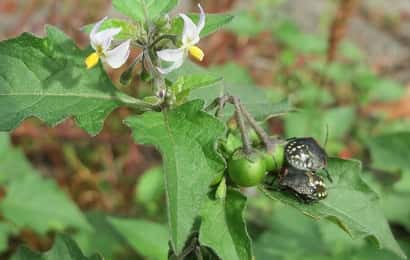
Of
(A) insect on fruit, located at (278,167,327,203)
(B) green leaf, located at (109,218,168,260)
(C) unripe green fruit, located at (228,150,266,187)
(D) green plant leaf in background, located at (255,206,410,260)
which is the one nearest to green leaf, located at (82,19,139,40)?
(C) unripe green fruit, located at (228,150,266,187)

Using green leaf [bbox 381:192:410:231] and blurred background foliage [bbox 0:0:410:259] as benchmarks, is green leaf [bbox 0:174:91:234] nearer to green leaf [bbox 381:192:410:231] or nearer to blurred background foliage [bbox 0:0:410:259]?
blurred background foliage [bbox 0:0:410:259]

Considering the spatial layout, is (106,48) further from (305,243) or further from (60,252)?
(305,243)

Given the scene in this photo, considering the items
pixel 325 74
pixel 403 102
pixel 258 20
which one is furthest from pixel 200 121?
pixel 403 102

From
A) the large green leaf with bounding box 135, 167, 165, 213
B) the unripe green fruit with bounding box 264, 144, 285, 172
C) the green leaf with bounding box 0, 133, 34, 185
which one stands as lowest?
the large green leaf with bounding box 135, 167, 165, 213

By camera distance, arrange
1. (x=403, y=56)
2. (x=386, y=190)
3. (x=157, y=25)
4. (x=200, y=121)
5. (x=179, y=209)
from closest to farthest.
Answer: (x=179, y=209) → (x=200, y=121) → (x=157, y=25) → (x=386, y=190) → (x=403, y=56)

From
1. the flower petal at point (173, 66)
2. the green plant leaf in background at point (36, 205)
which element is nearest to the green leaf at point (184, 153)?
the flower petal at point (173, 66)

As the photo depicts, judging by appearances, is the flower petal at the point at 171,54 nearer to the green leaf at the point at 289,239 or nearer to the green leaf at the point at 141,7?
the green leaf at the point at 141,7

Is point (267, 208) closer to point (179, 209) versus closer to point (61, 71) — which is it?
point (61, 71)
